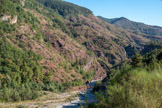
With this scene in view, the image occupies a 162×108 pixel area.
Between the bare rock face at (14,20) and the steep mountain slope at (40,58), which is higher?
the bare rock face at (14,20)

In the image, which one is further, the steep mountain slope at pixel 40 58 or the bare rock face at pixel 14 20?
the bare rock face at pixel 14 20

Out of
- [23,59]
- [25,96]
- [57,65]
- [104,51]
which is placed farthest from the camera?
[104,51]

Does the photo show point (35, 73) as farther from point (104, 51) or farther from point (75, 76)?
point (104, 51)

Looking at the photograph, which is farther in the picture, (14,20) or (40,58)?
(14,20)

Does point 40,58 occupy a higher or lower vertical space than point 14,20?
lower

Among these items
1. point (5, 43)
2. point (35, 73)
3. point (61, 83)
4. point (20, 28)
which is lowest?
point (61, 83)

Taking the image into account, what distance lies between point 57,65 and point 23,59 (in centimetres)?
2478

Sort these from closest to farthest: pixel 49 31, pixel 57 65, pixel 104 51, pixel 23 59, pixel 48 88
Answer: pixel 48 88, pixel 23 59, pixel 57 65, pixel 49 31, pixel 104 51

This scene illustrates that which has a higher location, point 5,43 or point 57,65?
point 5,43

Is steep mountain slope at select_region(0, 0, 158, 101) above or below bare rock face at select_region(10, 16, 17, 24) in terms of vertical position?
below

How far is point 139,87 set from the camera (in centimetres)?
514

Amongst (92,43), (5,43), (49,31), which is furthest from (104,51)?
(5,43)

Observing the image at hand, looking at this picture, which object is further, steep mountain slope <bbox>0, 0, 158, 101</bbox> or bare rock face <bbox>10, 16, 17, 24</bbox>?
bare rock face <bbox>10, 16, 17, 24</bbox>

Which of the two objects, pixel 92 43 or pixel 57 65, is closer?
pixel 57 65
